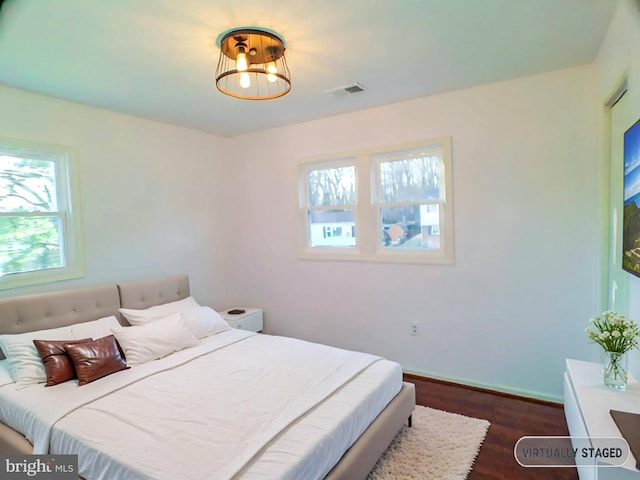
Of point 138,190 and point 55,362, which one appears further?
point 138,190

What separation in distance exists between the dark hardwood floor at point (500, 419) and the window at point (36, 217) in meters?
3.30

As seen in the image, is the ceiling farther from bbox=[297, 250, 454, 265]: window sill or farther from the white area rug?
the white area rug

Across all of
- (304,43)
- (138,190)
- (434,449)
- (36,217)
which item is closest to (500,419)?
(434,449)

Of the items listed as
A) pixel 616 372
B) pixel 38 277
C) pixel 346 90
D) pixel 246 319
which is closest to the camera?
pixel 616 372

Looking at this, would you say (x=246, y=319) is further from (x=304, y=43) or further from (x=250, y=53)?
(x=304, y=43)

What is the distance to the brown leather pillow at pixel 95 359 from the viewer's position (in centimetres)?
224

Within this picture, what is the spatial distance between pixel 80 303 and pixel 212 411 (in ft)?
5.67

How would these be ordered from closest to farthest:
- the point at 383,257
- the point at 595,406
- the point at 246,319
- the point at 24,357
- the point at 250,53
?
the point at 595,406, the point at 250,53, the point at 24,357, the point at 383,257, the point at 246,319

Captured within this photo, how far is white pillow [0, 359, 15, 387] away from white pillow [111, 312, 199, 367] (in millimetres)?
622

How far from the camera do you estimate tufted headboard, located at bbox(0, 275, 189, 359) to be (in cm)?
249

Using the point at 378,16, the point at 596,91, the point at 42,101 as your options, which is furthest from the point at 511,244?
the point at 42,101

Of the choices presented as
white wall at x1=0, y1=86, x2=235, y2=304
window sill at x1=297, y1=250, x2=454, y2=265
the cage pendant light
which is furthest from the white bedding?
the cage pendant light

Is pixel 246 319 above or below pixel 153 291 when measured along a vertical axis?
below

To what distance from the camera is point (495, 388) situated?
3.00m
